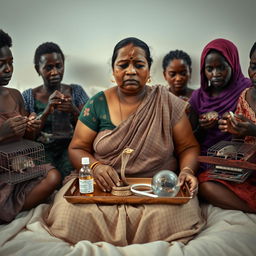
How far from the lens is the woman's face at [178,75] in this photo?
248cm

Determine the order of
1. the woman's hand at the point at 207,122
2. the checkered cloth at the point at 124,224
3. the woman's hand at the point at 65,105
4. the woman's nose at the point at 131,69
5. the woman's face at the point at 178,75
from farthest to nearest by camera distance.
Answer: the woman's face at the point at 178,75 → the woman's hand at the point at 65,105 → the woman's hand at the point at 207,122 → the woman's nose at the point at 131,69 → the checkered cloth at the point at 124,224

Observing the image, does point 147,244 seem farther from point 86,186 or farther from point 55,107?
point 55,107

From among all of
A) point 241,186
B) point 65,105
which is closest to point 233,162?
point 241,186

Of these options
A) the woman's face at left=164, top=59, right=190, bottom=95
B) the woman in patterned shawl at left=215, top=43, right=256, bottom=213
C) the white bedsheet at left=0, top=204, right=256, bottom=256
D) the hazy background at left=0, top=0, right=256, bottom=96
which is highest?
the hazy background at left=0, top=0, right=256, bottom=96

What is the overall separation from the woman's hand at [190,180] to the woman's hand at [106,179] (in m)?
0.31

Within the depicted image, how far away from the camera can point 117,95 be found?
184 centimetres

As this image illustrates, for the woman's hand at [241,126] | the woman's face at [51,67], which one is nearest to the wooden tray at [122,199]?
the woman's hand at [241,126]

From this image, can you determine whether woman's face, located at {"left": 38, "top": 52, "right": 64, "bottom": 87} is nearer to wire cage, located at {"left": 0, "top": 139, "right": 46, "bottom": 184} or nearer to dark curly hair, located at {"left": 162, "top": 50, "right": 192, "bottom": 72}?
wire cage, located at {"left": 0, "top": 139, "right": 46, "bottom": 184}

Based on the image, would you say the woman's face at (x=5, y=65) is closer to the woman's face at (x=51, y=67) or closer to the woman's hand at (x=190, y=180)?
the woman's face at (x=51, y=67)

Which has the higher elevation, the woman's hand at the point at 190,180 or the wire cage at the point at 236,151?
the wire cage at the point at 236,151

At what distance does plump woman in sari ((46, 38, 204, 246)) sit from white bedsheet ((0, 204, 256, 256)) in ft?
0.25

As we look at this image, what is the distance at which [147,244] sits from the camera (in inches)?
49.4

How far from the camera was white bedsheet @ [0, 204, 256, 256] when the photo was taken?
121 centimetres

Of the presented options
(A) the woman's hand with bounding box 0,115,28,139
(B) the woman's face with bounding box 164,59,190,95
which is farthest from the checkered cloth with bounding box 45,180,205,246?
(B) the woman's face with bounding box 164,59,190,95
